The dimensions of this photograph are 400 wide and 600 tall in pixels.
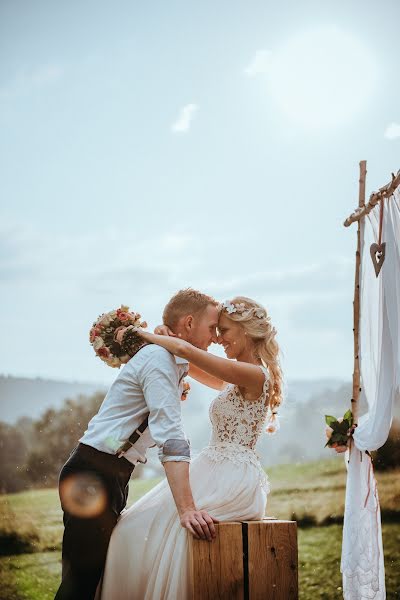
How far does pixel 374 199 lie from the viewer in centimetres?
409

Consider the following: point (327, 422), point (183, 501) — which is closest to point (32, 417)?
point (327, 422)

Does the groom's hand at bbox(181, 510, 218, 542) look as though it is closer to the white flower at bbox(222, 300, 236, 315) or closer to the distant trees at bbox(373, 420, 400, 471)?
the white flower at bbox(222, 300, 236, 315)

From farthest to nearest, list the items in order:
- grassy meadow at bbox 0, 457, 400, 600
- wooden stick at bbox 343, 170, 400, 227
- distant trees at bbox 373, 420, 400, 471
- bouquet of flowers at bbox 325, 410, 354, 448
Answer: distant trees at bbox 373, 420, 400, 471 → grassy meadow at bbox 0, 457, 400, 600 → bouquet of flowers at bbox 325, 410, 354, 448 → wooden stick at bbox 343, 170, 400, 227

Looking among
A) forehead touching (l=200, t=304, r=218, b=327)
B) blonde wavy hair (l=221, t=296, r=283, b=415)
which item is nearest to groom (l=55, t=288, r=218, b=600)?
forehead touching (l=200, t=304, r=218, b=327)

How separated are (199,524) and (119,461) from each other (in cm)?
50

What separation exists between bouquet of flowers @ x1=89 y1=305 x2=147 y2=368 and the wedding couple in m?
0.05

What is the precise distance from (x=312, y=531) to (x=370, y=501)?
586 cm

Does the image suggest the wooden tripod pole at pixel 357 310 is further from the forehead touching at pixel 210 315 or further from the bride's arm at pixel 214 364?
the forehead touching at pixel 210 315

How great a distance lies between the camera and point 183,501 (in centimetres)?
295

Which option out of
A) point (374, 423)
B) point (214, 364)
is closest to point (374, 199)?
point (374, 423)

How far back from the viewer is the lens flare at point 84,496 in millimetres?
3062

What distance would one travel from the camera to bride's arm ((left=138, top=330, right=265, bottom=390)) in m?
3.22

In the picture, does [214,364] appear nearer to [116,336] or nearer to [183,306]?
[183,306]

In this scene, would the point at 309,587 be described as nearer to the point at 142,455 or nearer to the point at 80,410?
the point at 80,410
